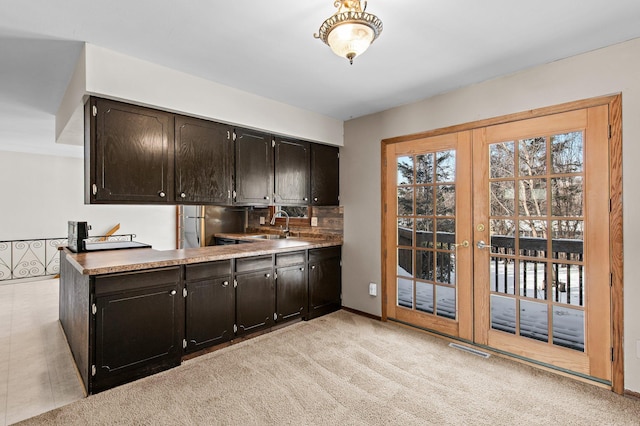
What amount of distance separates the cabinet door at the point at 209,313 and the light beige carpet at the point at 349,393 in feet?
0.48

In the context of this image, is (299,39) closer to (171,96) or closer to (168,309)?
(171,96)

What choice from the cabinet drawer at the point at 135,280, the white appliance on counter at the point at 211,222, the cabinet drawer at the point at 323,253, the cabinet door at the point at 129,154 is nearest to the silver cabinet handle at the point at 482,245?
the cabinet drawer at the point at 323,253

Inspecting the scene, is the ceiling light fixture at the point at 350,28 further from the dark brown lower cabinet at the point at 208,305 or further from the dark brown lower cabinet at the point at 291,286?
the dark brown lower cabinet at the point at 291,286

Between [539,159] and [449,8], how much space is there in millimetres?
1525

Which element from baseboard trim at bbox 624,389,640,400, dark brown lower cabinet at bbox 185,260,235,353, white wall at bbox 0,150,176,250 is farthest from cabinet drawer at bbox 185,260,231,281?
white wall at bbox 0,150,176,250

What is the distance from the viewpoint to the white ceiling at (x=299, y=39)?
6.16ft

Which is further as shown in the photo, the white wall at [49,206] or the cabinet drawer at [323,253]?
the white wall at [49,206]

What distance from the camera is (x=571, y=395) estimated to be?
88.5 inches

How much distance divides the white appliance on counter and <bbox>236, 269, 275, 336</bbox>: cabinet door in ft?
→ 6.31

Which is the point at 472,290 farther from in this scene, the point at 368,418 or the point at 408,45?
the point at 408,45

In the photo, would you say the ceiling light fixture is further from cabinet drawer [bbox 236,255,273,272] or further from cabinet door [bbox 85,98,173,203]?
cabinet drawer [bbox 236,255,273,272]

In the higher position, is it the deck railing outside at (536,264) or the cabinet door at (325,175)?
the cabinet door at (325,175)

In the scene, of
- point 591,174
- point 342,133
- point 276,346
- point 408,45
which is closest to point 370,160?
point 342,133

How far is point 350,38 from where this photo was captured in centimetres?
169
